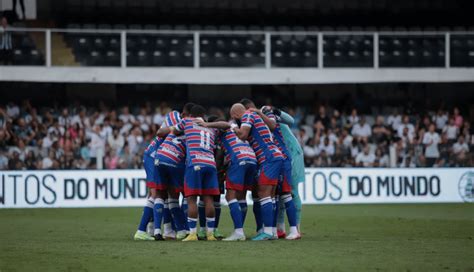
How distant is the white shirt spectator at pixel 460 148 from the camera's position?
30.1 metres

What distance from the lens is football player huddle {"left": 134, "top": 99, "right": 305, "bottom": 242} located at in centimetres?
1587

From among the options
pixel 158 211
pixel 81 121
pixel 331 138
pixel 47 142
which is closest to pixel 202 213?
pixel 158 211

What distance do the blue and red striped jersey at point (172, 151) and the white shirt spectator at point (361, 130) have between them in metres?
16.9

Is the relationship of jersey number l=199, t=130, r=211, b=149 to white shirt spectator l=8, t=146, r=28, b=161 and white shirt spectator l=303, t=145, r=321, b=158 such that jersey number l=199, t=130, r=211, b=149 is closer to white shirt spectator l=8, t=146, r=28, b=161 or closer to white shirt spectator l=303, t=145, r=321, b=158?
white shirt spectator l=8, t=146, r=28, b=161

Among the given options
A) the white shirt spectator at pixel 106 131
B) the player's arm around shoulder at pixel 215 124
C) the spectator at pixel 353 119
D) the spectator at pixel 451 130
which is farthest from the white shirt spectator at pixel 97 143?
the player's arm around shoulder at pixel 215 124

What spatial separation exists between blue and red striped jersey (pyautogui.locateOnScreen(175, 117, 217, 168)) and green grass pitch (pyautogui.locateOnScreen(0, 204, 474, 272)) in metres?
1.35

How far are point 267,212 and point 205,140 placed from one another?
4.99ft

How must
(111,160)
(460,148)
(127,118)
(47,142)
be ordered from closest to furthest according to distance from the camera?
1. (111,160)
2. (460,148)
3. (47,142)
4. (127,118)

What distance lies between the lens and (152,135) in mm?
31953

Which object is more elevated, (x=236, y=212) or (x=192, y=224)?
(x=236, y=212)

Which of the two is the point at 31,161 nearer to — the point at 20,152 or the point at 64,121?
the point at 20,152

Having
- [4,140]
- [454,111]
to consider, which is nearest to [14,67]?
[4,140]

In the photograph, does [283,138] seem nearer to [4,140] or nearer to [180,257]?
[180,257]

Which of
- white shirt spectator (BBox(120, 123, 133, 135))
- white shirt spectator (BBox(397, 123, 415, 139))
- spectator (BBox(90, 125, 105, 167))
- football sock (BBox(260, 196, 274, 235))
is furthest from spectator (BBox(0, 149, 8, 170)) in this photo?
football sock (BBox(260, 196, 274, 235))
